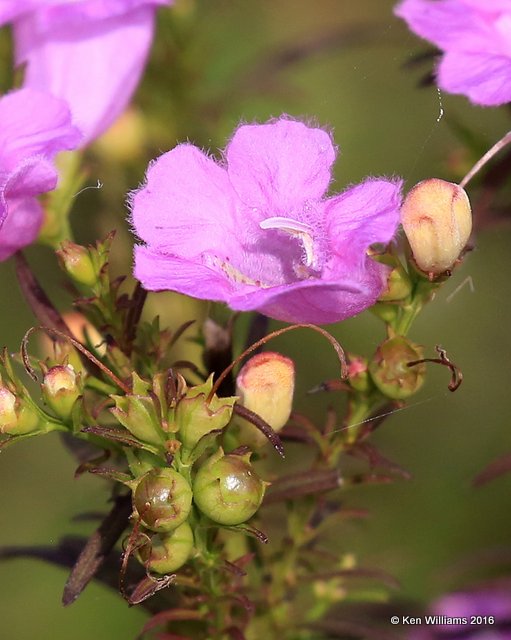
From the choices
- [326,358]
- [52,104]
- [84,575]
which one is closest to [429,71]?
[52,104]

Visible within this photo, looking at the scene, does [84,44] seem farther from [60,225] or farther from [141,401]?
[141,401]

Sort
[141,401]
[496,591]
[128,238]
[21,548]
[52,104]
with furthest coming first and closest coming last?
[128,238] → [496,591] → [21,548] → [52,104] → [141,401]

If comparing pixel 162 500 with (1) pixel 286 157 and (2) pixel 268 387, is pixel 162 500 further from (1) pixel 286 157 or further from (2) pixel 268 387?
(1) pixel 286 157

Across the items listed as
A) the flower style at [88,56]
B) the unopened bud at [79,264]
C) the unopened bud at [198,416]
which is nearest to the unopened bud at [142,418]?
the unopened bud at [198,416]

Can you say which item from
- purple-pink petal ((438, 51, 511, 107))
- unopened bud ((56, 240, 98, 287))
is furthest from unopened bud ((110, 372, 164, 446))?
purple-pink petal ((438, 51, 511, 107))

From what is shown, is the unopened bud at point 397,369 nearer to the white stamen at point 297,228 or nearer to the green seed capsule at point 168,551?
the white stamen at point 297,228

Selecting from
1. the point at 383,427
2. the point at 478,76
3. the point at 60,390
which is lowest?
the point at 383,427

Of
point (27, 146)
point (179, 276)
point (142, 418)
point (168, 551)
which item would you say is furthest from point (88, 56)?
point (168, 551)
